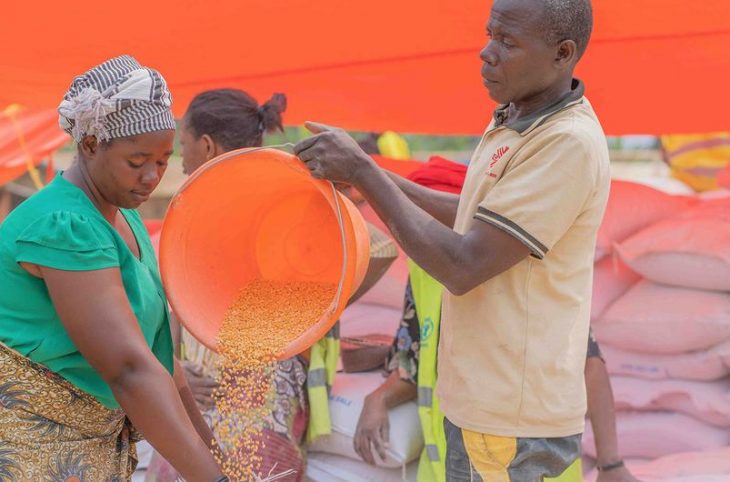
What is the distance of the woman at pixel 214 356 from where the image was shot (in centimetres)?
292

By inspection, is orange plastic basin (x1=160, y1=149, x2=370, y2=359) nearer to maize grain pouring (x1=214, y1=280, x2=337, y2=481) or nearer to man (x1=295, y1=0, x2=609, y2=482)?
maize grain pouring (x1=214, y1=280, x2=337, y2=481)

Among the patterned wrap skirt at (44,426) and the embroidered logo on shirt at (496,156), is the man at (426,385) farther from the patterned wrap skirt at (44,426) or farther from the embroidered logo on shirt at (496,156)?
the patterned wrap skirt at (44,426)

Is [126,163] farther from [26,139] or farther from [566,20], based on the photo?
[26,139]

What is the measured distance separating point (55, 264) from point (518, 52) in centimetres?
92

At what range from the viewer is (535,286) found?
6.18 ft

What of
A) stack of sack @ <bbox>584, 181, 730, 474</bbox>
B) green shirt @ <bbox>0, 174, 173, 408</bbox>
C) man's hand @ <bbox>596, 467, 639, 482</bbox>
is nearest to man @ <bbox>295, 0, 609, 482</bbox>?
green shirt @ <bbox>0, 174, 173, 408</bbox>

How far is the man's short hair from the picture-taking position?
188 centimetres

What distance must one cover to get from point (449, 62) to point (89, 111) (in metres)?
2.00

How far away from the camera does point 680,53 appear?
3.26 m

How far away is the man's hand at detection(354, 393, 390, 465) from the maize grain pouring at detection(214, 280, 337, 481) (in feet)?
2.48

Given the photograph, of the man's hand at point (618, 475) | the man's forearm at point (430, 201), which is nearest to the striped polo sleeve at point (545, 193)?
the man's forearm at point (430, 201)

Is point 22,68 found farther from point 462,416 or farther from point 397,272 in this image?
point 462,416

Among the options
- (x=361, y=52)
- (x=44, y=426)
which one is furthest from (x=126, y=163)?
(x=361, y=52)

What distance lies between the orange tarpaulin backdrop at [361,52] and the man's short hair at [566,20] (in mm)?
1024
